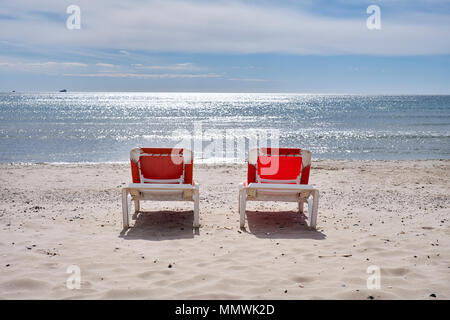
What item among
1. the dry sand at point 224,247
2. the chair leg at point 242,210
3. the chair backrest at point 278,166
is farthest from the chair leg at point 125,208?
the chair backrest at point 278,166

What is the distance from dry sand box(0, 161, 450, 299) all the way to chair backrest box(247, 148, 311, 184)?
2.30 ft

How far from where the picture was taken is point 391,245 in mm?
5117

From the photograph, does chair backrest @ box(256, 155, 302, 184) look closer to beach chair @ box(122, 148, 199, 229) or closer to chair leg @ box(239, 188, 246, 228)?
chair leg @ box(239, 188, 246, 228)

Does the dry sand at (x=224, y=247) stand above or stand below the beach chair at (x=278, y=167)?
below

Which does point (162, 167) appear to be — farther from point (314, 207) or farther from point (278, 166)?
point (314, 207)

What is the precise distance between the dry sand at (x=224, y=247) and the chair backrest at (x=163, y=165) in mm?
672

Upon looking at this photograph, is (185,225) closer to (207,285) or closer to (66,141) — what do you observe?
(207,285)

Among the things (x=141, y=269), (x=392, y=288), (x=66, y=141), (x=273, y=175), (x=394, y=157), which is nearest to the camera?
(x=392, y=288)

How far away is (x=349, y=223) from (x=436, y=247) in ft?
5.06

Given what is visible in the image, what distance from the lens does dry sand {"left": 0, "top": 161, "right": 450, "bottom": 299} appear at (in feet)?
12.4

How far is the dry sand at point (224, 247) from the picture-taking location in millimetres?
3789

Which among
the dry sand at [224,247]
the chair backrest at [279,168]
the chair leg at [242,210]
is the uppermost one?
the chair backrest at [279,168]

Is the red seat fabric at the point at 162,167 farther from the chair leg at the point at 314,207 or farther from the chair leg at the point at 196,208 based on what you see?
the chair leg at the point at 314,207
